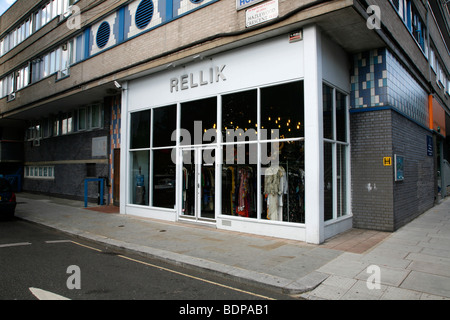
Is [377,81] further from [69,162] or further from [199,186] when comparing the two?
[69,162]

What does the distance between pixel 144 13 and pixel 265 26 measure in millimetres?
5815

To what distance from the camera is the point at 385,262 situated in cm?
577

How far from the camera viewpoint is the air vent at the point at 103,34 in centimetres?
1323

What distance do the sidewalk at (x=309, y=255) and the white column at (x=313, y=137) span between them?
21.3 inches

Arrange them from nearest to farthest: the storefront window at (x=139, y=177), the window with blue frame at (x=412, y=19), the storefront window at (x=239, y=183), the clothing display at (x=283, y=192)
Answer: the clothing display at (x=283, y=192) → the storefront window at (x=239, y=183) → the window with blue frame at (x=412, y=19) → the storefront window at (x=139, y=177)

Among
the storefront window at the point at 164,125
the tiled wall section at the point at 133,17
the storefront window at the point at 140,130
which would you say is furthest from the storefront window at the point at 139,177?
the tiled wall section at the point at 133,17

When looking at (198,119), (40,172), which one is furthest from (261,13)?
(40,172)

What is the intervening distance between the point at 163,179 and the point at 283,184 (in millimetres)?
4679

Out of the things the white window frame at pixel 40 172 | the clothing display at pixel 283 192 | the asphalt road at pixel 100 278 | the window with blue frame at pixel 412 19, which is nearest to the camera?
the asphalt road at pixel 100 278

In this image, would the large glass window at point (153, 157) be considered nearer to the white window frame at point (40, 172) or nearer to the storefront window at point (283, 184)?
the storefront window at point (283, 184)

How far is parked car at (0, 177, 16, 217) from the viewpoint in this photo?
10922mm
